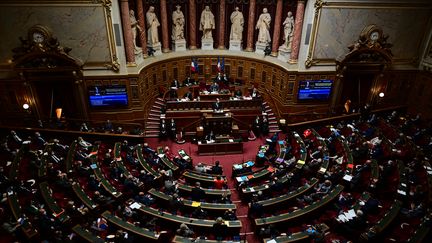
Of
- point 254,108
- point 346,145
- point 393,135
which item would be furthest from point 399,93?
point 254,108

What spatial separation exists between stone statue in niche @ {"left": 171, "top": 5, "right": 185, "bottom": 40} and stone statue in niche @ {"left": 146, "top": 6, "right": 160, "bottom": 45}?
4.70 ft

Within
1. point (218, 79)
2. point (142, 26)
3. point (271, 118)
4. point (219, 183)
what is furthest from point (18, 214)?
point (271, 118)

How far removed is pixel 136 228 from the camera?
484 inches

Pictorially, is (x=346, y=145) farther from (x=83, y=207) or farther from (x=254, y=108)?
(x=83, y=207)

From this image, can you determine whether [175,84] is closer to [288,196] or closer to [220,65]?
[220,65]

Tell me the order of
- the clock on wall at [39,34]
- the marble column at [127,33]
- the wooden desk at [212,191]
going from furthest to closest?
the marble column at [127,33] → the clock on wall at [39,34] → the wooden desk at [212,191]

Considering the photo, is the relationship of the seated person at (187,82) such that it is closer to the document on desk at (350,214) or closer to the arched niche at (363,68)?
the arched niche at (363,68)

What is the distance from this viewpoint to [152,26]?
23.6m

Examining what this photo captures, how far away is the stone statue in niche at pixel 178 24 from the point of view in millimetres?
24328

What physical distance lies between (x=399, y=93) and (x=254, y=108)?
1137 centimetres

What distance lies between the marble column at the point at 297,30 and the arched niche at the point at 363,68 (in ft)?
9.48

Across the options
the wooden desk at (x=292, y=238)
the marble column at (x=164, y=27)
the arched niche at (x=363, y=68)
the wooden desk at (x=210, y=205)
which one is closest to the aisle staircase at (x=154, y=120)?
the marble column at (x=164, y=27)

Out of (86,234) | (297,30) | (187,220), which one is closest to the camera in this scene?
(86,234)

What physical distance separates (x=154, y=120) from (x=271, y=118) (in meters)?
8.45
